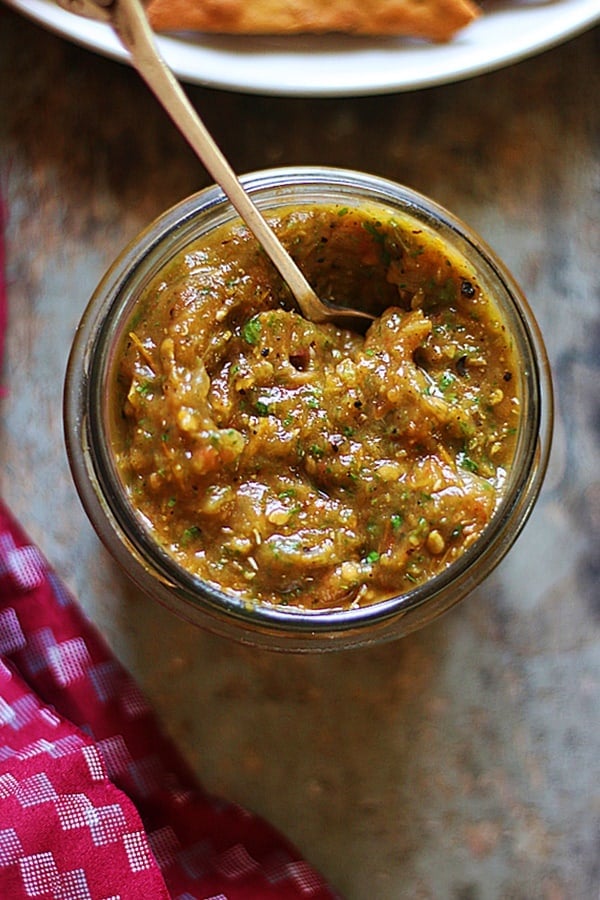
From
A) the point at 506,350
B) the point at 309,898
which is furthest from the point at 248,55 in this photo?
the point at 309,898

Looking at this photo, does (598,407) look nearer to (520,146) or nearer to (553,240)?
(553,240)

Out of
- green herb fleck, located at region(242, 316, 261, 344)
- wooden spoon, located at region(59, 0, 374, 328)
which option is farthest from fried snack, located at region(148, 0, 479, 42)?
green herb fleck, located at region(242, 316, 261, 344)

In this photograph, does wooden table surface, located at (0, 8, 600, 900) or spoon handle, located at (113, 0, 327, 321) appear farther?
wooden table surface, located at (0, 8, 600, 900)

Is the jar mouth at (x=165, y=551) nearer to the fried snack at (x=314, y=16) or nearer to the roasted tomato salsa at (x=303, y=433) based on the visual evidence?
the roasted tomato salsa at (x=303, y=433)

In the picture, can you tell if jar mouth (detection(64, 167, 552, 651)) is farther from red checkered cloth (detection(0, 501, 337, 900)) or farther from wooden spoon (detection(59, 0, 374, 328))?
red checkered cloth (detection(0, 501, 337, 900))

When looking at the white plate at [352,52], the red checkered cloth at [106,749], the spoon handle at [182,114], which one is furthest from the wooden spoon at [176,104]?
the red checkered cloth at [106,749]

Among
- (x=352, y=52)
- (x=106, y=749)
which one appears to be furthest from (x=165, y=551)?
(x=352, y=52)

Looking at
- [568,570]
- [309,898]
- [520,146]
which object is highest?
[520,146]
